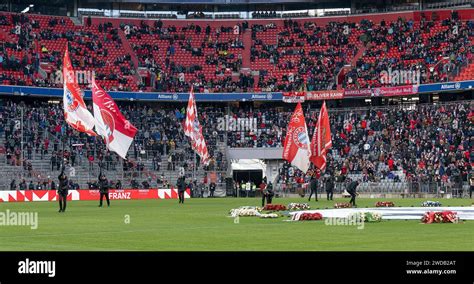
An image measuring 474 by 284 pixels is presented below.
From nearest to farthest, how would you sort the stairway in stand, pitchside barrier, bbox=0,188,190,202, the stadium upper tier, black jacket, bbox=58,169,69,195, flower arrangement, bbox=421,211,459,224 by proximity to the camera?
flower arrangement, bbox=421,211,459,224, black jacket, bbox=58,169,69,195, pitchside barrier, bbox=0,188,190,202, the stadium upper tier, the stairway in stand

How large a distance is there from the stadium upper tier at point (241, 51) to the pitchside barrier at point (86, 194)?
17.9m

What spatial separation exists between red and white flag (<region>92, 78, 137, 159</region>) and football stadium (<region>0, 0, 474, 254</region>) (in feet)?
0.58

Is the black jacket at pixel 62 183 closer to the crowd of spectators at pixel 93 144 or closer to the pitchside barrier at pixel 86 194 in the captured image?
the pitchside barrier at pixel 86 194

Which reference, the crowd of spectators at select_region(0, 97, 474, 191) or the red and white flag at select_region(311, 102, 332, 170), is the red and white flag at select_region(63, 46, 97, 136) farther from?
the crowd of spectators at select_region(0, 97, 474, 191)

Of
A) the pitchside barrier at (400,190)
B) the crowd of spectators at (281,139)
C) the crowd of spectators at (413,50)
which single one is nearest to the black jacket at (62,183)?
the crowd of spectators at (281,139)

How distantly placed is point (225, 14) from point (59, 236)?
80391 millimetres

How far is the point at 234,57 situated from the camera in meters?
103

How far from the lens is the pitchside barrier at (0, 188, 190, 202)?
70137mm

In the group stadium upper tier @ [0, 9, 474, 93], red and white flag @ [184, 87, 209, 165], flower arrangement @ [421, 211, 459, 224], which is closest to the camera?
flower arrangement @ [421, 211, 459, 224]

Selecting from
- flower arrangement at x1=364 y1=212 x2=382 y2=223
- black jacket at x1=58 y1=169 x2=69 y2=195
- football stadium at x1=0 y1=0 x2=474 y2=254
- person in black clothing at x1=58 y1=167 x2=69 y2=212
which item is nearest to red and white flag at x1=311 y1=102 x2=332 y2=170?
football stadium at x1=0 y1=0 x2=474 y2=254

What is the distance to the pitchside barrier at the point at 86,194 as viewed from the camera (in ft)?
230

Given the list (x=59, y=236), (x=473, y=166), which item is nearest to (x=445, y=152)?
(x=473, y=166)

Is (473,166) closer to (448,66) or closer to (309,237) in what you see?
(448,66)

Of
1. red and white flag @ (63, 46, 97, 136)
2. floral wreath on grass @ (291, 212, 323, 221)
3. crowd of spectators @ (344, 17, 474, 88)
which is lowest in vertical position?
floral wreath on grass @ (291, 212, 323, 221)
